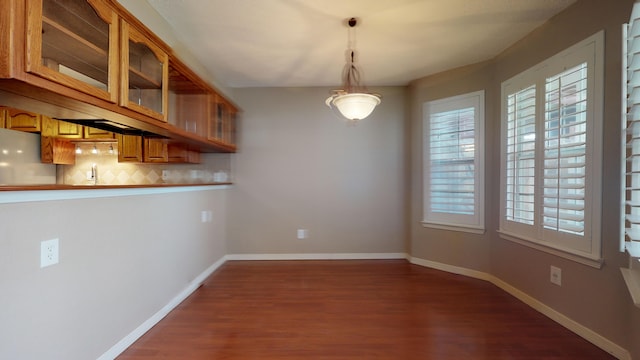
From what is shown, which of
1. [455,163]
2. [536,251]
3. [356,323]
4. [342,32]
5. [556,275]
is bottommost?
[356,323]

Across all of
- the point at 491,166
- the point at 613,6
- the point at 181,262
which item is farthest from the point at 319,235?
the point at 613,6

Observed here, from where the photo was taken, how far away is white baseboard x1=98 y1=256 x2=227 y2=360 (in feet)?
5.76

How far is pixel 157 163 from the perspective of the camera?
Result: 3541mm

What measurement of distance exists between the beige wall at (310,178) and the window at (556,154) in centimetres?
140

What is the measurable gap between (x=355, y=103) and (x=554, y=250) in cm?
204

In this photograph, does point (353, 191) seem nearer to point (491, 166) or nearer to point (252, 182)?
point (252, 182)

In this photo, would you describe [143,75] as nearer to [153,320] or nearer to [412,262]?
[153,320]

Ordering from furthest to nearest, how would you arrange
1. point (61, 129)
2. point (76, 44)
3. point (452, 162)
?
point (452, 162), point (61, 129), point (76, 44)

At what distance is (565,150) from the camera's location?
2.09 meters

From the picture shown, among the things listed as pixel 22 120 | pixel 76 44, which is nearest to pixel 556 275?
pixel 76 44

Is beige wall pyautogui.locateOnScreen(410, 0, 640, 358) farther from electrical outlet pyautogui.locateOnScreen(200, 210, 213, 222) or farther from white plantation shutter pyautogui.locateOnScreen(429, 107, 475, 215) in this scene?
electrical outlet pyautogui.locateOnScreen(200, 210, 213, 222)

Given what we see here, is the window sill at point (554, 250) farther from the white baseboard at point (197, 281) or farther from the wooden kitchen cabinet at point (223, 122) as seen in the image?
the wooden kitchen cabinet at point (223, 122)

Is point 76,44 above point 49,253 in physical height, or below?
above

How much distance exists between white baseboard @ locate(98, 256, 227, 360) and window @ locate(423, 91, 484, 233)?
282 cm
